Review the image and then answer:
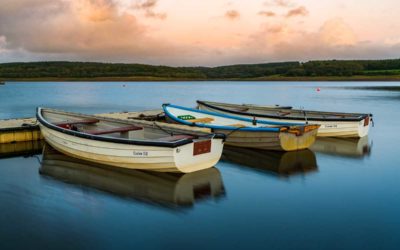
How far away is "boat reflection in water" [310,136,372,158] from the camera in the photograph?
55.3ft

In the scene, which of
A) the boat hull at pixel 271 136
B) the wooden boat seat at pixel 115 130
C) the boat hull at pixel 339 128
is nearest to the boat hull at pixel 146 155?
the wooden boat seat at pixel 115 130

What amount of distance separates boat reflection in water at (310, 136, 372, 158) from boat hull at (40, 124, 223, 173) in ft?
22.3

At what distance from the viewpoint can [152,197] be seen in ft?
34.6

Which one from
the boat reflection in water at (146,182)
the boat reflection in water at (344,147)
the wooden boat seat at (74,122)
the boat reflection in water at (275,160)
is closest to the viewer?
the boat reflection in water at (146,182)

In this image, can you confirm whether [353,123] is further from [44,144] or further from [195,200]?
[44,144]

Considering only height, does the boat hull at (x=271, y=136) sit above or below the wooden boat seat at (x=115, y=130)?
below

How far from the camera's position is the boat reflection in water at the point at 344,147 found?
16844mm

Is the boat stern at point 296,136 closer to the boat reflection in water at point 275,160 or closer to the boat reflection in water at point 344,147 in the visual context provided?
the boat reflection in water at point 275,160

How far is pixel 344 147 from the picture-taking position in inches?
709

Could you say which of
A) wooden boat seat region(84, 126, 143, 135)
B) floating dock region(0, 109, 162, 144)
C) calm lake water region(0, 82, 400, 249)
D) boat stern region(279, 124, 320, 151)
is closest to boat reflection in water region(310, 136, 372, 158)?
boat stern region(279, 124, 320, 151)

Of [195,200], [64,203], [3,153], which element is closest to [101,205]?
[64,203]

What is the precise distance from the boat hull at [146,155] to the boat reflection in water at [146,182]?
0.24m

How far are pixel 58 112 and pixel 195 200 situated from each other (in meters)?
11.1

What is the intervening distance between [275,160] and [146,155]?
5410 mm
